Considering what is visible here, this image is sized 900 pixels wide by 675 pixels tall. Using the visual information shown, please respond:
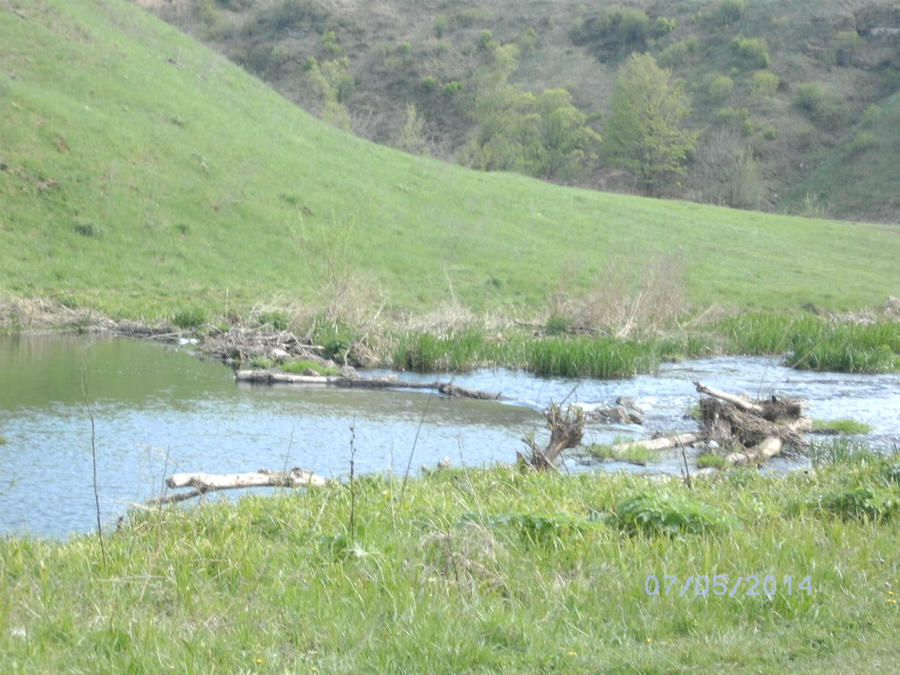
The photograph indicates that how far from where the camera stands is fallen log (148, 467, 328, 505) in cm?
972

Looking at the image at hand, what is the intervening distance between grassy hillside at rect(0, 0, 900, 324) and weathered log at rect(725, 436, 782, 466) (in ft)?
46.4

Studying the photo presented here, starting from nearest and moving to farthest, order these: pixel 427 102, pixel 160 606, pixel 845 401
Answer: pixel 160 606 < pixel 845 401 < pixel 427 102

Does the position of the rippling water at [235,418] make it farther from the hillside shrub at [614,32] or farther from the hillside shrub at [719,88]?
the hillside shrub at [614,32]

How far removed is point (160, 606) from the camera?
668 cm

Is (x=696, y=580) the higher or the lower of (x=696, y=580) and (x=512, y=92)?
the lower

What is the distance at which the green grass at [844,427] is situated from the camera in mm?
17344

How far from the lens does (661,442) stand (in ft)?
50.2

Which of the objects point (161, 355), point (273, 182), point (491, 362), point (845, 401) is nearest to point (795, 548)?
point (845, 401)

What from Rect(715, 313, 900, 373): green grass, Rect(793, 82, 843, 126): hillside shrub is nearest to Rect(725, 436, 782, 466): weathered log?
Rect(715, 313, 900, 373): green grass

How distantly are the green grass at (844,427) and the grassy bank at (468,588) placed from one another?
26.7 feet

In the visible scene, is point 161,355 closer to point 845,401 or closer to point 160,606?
point 845,401

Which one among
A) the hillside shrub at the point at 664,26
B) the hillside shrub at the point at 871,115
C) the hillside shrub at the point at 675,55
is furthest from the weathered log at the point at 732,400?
the hillside shrub at the point at 664,26

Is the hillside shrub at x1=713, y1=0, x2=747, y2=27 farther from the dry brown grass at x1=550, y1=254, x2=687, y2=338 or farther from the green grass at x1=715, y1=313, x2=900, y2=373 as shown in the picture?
the green grass at x1=715, y1=313, x2=900, y2=373

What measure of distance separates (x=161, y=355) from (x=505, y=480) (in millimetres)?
15669
